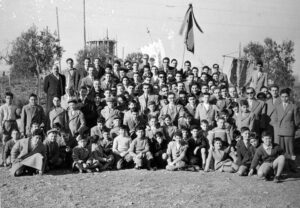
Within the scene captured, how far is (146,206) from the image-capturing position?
5.82 meters

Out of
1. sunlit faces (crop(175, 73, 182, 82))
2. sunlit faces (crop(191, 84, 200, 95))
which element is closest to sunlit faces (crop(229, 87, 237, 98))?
sunlit faces (crop(191, 84, 200, 95))

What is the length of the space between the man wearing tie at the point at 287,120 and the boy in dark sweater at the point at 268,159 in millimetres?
1106

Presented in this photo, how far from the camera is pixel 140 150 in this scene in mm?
8938

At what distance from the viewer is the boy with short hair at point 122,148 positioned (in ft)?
29.2

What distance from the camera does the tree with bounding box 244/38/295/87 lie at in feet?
94.4

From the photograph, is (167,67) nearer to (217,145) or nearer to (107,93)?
(107,93)

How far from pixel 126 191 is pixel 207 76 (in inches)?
227

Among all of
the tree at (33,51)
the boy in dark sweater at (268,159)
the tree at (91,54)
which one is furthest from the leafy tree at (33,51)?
the boy in dark sweater at (268,159)

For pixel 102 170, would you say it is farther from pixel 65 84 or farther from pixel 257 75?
pixel 257 75

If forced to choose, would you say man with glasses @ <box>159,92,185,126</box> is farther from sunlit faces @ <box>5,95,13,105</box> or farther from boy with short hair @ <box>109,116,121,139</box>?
sunlit faces @ <box>5,95,13,105</box>

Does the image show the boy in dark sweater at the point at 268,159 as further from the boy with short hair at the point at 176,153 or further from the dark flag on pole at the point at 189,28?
the dark flag on pole at the point at 189,28

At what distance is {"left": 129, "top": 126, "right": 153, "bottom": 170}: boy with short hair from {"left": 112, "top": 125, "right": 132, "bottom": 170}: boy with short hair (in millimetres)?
169

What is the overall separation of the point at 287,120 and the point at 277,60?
2384 cm

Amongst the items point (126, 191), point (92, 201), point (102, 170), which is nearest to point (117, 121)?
point (102, 170)
